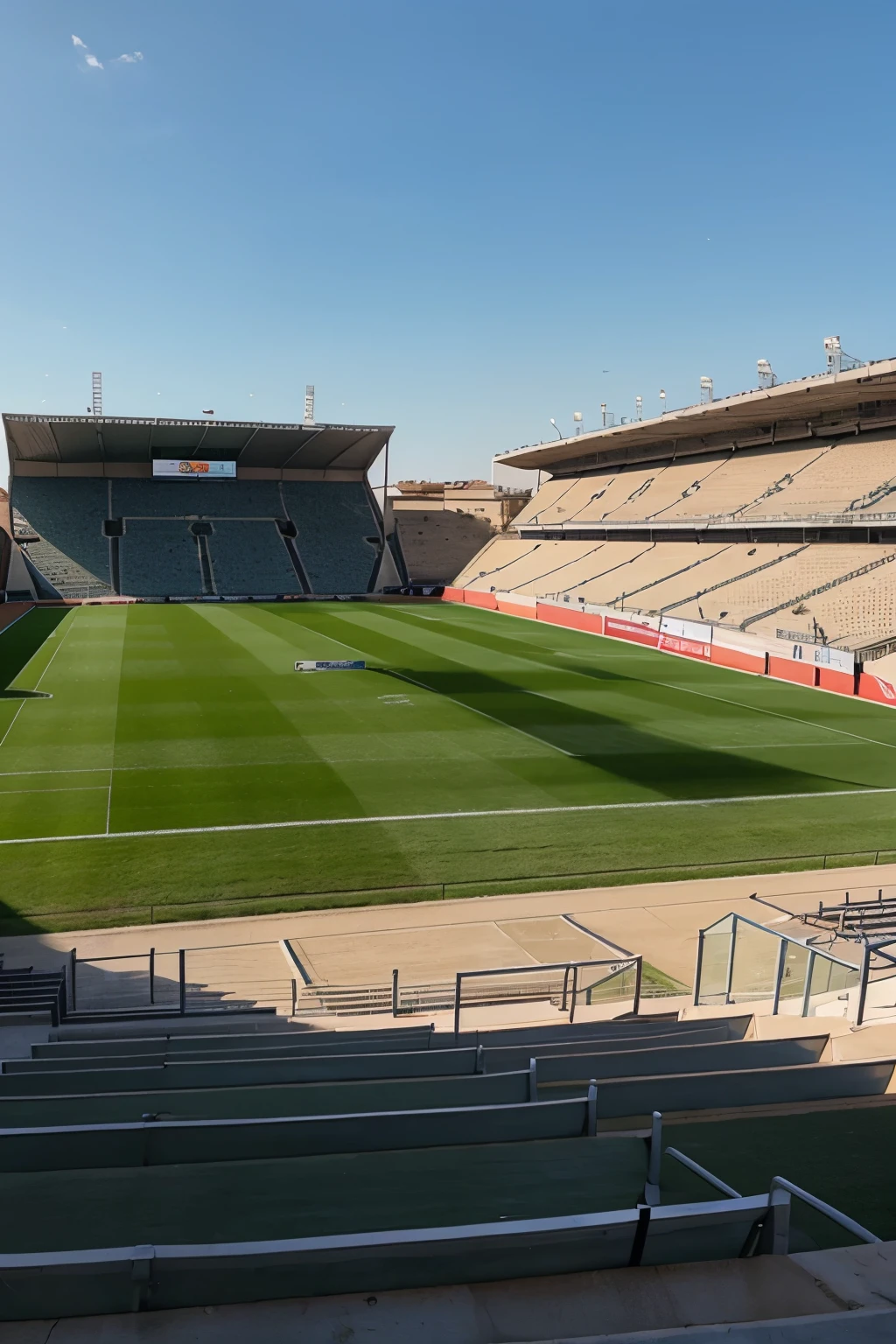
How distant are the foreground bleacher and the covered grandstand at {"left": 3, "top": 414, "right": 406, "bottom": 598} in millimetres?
75348

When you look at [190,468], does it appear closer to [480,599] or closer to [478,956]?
[480,599]

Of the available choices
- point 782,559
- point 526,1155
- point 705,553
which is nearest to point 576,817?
point 526,1155

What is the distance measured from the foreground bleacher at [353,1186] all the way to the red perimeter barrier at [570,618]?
2107 inches

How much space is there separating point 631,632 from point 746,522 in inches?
444

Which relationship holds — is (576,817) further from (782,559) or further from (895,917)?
(782,559)

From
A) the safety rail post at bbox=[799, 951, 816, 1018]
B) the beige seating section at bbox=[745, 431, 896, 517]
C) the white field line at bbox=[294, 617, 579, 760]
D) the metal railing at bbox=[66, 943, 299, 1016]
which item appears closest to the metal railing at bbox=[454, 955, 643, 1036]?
the safety rail post at bbox=[799, 951, 816, 1018]

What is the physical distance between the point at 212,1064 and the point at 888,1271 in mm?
4221

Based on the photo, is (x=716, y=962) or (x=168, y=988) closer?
(x=716, y=962)

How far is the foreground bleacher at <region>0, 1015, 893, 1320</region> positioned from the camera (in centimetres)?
287

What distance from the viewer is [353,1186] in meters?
3.52

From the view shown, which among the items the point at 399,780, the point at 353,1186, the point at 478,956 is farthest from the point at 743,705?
the point at 353,1186

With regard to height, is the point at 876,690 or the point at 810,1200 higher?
the point at 810,1200

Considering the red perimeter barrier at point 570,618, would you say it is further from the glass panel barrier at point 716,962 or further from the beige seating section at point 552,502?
the glass panel barrier at point 716,962

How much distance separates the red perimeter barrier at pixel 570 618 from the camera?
58.7 metres
